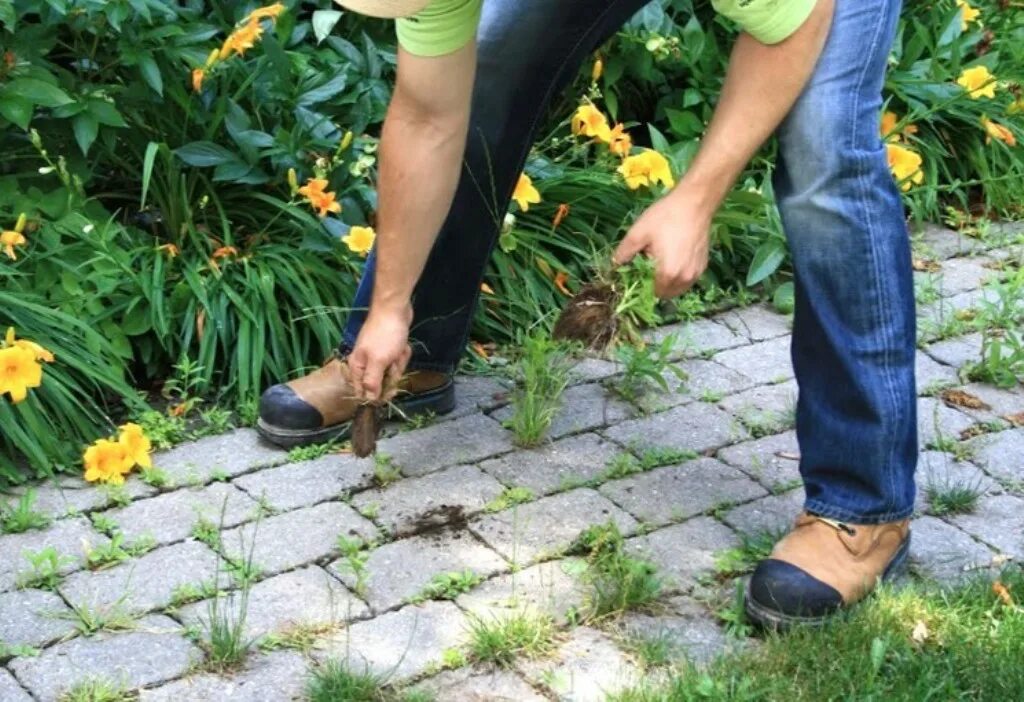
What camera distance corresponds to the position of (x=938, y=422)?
150 inches

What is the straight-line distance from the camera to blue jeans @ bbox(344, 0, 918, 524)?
9.12ft

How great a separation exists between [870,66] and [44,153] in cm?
192

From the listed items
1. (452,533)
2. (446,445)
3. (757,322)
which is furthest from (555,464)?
(757,322)

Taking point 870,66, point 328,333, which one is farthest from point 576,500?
point 870,66

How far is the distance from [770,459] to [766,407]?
276 mm

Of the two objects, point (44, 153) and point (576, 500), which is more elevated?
point (44, 153)

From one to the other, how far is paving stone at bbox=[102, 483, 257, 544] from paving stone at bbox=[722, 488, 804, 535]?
961 millimetres

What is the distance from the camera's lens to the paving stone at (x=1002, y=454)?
3.60 metres

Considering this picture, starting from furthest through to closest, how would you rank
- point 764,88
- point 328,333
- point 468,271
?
1. point 328,333
2. point 468,271
3. point 764,88

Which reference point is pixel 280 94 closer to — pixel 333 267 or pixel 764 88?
pixel 333 267

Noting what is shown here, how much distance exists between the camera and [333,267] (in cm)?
409

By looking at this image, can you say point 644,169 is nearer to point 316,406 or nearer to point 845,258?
point 316,406

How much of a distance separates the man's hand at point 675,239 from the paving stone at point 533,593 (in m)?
0.61

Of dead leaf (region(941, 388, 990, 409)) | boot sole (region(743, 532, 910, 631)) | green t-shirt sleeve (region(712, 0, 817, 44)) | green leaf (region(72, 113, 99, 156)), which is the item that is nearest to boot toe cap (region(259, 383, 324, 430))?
green leaf (region(72, 113, 99, 156))
